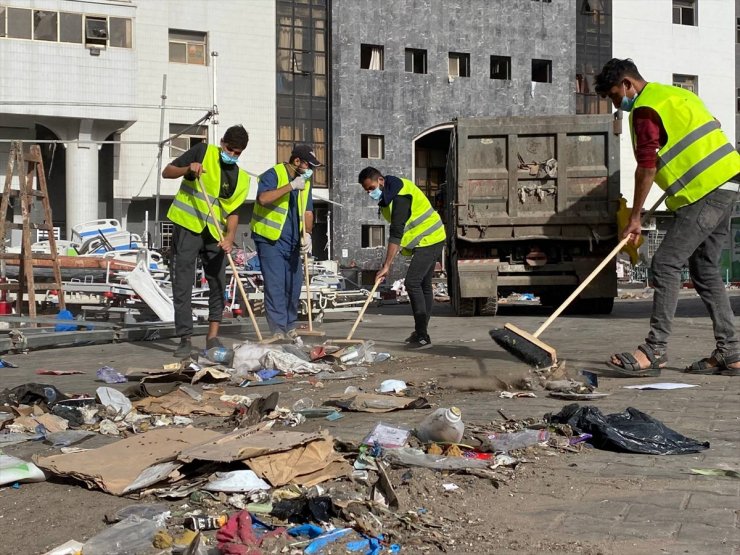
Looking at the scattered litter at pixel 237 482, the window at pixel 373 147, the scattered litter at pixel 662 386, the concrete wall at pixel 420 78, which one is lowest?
the scattered litter at pixel 237 482

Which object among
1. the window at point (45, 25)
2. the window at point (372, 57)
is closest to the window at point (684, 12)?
the window at point (372, 57)

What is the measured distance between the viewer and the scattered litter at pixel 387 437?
421 centimetres

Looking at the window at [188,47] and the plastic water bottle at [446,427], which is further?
the window at [188,47]

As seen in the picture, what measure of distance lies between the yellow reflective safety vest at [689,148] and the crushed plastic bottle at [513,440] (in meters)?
2.66

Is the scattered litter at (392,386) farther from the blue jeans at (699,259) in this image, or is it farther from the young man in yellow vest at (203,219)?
the young man in yellow vest at (203,219)

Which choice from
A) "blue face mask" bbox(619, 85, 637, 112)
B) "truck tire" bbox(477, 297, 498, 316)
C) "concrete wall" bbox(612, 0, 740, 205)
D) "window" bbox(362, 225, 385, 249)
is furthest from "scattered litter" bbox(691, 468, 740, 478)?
"concrete wall" bbox(612, 0, 740, 205)

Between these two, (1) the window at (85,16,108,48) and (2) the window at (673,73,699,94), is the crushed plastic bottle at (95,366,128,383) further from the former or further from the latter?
(2) the window at (673,73,699,94)

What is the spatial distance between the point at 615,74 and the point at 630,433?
10.1 ft

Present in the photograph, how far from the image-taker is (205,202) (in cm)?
849

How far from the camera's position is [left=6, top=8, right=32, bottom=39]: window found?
28531 mm

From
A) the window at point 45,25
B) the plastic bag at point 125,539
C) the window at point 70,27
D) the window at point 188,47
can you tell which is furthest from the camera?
the window at point 188,47

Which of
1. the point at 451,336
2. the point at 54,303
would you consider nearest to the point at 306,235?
the point at 451,336

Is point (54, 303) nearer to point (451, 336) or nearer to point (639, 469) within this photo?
point (451, 336)

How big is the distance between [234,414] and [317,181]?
3013 cm
